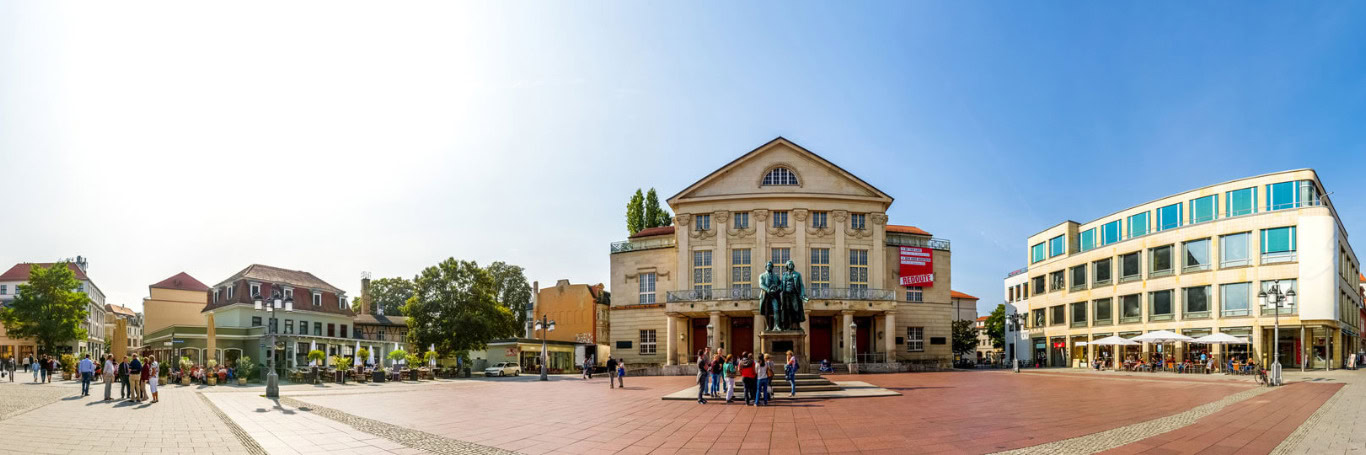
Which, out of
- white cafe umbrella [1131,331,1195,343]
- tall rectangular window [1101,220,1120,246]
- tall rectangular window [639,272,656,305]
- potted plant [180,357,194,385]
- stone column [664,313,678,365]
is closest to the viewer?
potted plant [180,357,194,385]

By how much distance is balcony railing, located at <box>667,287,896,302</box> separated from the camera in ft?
169

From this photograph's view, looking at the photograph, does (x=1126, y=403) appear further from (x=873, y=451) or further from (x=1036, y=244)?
(x=1036, y=244)

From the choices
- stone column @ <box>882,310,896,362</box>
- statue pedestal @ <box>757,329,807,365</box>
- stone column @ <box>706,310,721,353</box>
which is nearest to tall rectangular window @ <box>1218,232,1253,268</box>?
stone column @ <box>882,310,896,362</box>

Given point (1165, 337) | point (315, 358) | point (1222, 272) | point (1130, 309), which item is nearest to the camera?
point (315, 358)

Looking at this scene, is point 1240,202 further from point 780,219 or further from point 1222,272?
point 780,219

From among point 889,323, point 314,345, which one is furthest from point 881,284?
point 314,345

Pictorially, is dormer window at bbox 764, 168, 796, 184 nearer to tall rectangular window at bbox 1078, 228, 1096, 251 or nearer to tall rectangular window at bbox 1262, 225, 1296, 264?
tall rectangular window at bbox 1078, 228, 1096, 251

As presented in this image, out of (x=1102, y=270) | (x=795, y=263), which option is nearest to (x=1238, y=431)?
(x=795, y=263)

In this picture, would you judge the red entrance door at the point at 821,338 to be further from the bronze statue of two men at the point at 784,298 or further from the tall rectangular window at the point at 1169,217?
the bronze statue of two men at the point at 784,298

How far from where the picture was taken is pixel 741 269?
178ft

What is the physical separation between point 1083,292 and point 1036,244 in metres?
10.1

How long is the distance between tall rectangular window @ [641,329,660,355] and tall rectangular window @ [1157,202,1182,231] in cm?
3595

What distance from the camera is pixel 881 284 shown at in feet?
177

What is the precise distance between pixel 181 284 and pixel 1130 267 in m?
81.5
